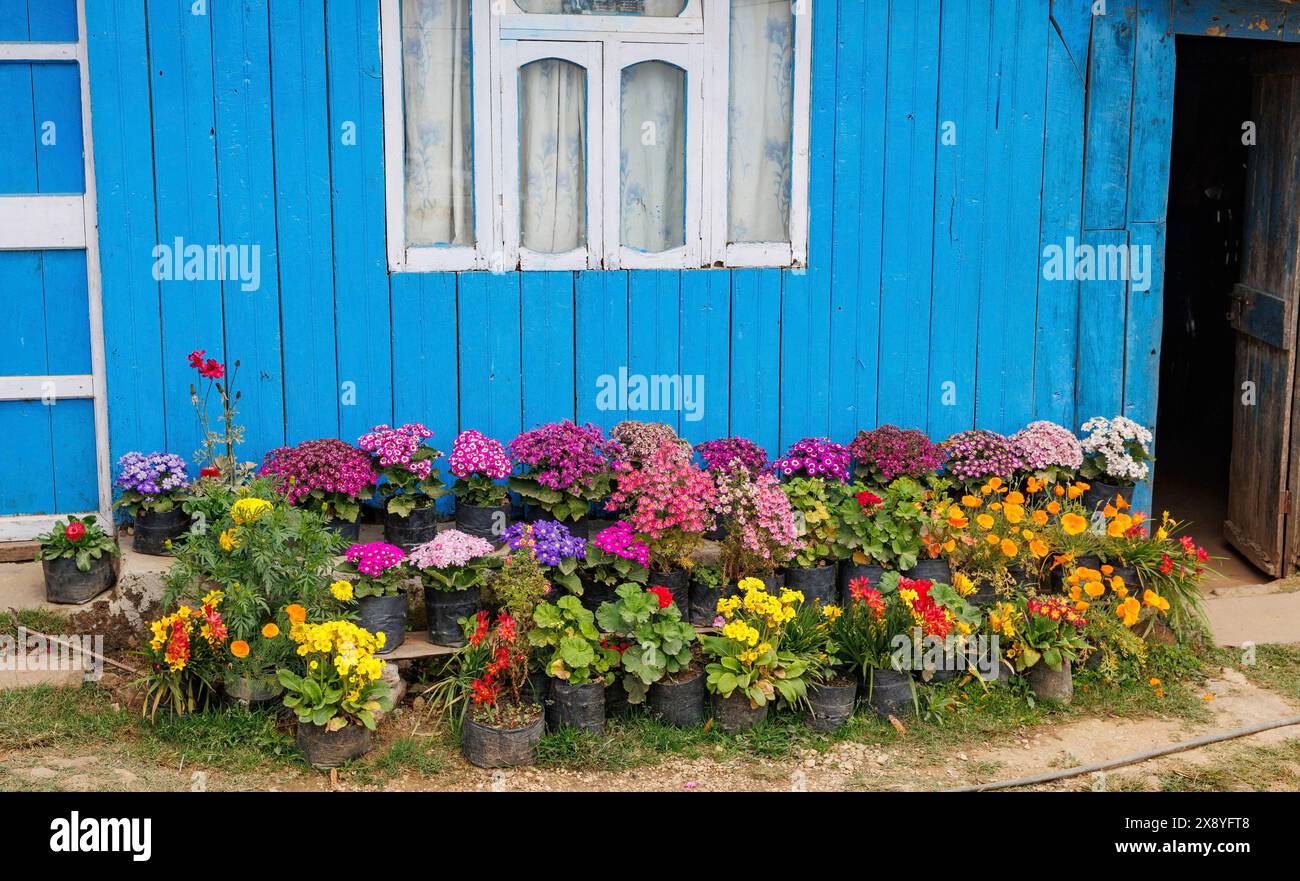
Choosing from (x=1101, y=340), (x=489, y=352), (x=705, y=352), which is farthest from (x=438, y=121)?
(x=1101, y=340)

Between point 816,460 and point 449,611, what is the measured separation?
6.48 ft

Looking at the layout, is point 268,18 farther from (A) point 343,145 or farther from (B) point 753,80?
(B) point 753,80

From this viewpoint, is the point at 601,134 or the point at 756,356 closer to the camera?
the point at 601,134

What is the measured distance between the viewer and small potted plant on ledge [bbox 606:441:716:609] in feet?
18.7

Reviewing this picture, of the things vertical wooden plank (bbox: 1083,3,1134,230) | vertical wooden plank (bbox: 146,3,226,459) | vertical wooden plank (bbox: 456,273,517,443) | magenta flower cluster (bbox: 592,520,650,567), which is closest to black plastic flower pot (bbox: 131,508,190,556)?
vertical wooden plank (bbox: 146,3,226,459)

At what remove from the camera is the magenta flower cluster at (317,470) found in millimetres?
5910

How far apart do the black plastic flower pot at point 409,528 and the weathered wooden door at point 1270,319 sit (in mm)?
4686

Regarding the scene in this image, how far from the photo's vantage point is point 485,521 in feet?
20.3

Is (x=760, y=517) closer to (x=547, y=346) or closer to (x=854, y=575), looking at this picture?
(x=854, y=575)

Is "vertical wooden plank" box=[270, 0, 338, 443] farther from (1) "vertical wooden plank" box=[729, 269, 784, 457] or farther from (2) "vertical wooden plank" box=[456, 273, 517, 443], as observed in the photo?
(1) "vertical wooden plank" box=[729, 269, 784, 457]

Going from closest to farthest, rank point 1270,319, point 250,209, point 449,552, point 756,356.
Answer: point 449,552 < point 250,209 < point 756,356 < point 1270,319

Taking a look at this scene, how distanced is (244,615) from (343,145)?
238 cm

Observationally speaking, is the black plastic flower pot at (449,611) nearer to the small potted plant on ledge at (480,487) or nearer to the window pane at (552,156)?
the small potted plant on ledge at (480,487)

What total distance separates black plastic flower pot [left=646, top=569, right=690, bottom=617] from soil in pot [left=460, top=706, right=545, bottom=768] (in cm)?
90
